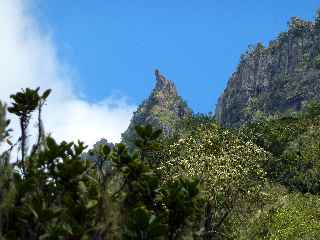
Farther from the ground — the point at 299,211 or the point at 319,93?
the point at 319,93

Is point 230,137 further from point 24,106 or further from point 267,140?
point 267,140

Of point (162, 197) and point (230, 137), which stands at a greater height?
point (230, 137)

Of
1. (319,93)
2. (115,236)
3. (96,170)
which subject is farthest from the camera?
(319,93)

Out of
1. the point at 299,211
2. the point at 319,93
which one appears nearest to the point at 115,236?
the point at 299,211

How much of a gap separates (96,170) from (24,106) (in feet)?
13.7

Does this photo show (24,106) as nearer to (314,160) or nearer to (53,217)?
(53,217)

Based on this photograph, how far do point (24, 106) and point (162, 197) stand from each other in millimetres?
6664

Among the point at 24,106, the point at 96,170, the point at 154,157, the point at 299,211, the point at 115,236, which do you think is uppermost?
the point at 154,157

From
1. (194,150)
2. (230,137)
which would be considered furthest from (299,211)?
(194,150)

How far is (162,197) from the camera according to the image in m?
22.5

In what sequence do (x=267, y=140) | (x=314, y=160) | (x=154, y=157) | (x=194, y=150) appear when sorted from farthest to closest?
(x=267, y=140) → (x=314, y=160) → (x=154, y=157) → (x=194, y=150)

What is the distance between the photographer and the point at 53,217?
Result: 20328 mm

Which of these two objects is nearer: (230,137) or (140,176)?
(140,176)

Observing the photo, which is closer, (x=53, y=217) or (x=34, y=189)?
(x=53, y=217)
